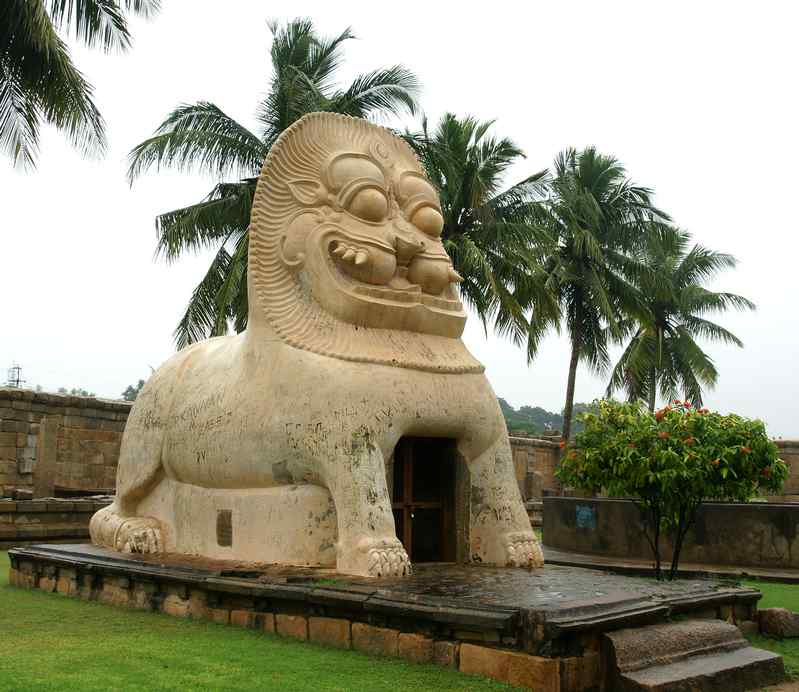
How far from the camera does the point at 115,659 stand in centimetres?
516

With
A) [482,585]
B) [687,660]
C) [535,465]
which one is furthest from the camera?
[535,465]

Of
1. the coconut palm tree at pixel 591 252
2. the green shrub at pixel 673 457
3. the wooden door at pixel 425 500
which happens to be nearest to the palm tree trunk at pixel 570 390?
the coconut palm tree at pixel 591 252

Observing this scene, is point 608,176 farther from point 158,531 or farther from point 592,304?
point 158,531

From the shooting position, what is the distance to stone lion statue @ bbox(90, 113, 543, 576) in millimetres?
6664

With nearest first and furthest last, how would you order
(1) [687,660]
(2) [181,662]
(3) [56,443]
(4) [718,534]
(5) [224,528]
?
(2) [181,662]
(1) [687,660]
(5) [224,528]
(4) [718,534]
(3) [56,443]

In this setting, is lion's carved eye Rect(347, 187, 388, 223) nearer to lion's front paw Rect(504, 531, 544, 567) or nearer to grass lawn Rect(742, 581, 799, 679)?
lion's front paw Rect(504, 531, 544, 567)

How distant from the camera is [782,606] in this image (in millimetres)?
8766

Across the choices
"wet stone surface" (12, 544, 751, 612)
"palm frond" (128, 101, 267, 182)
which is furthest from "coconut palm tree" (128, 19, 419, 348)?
"wet stone surface" (12, 544, 751, 612)

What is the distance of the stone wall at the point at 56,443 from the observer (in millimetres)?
16812

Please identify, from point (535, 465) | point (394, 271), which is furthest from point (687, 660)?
point (535, 465)

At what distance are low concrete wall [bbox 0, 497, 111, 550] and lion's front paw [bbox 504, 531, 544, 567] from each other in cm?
760

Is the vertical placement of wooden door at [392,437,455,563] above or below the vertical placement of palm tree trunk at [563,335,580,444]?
below

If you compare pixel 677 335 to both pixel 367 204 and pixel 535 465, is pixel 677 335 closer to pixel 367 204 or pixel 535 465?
pixel 535 465

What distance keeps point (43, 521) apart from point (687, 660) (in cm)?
986
